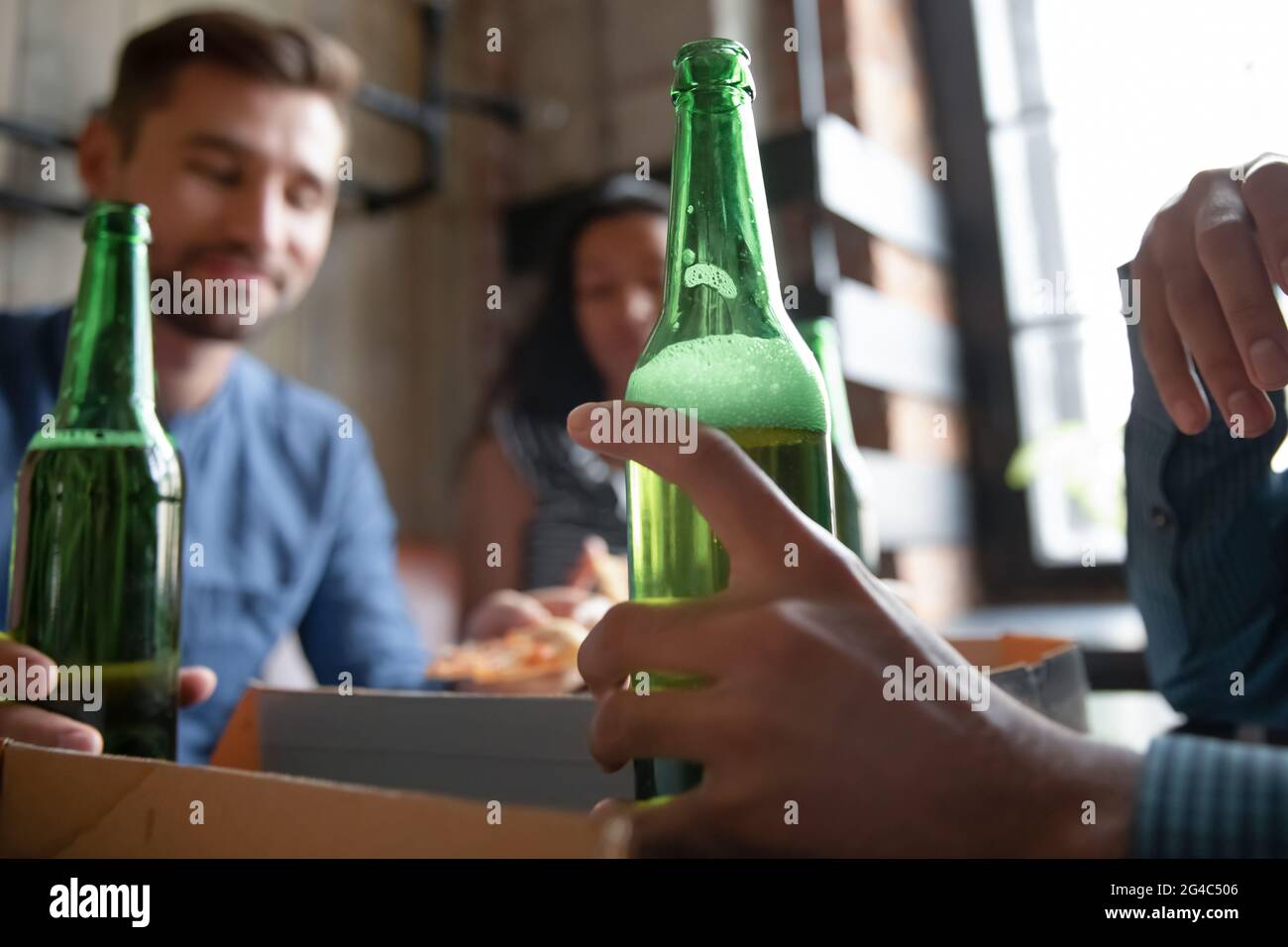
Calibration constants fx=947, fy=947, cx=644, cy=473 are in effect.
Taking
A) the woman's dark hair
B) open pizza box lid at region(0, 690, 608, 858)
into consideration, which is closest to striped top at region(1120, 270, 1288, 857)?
open pizza box lid at region(0, 690, 608, 858)

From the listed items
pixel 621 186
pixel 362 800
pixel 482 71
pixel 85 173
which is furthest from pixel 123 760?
pixel 482 71

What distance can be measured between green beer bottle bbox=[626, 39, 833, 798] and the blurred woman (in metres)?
1.25

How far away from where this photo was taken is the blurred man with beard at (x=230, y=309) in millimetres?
1147

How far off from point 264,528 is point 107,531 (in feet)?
2.69

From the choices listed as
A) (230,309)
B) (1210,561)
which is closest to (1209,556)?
(1210,561)

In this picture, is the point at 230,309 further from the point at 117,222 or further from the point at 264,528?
the point at 117,222

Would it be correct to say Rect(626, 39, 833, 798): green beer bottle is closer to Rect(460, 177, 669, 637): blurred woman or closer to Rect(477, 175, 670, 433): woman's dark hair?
Rect(460, 177, 669, 637): blurred woman

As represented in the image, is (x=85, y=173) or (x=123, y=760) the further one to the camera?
(x=85, y=173)

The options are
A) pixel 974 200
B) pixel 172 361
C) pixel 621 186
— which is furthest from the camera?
pixel 974 200

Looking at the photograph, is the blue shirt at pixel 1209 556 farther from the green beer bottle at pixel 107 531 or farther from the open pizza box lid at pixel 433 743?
the green beer bottle at pixel 107 531

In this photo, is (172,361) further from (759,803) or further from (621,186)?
(759,803)

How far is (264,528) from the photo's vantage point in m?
1.24

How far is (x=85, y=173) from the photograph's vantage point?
128 centimetres

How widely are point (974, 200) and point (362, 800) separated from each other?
78.3 inches
